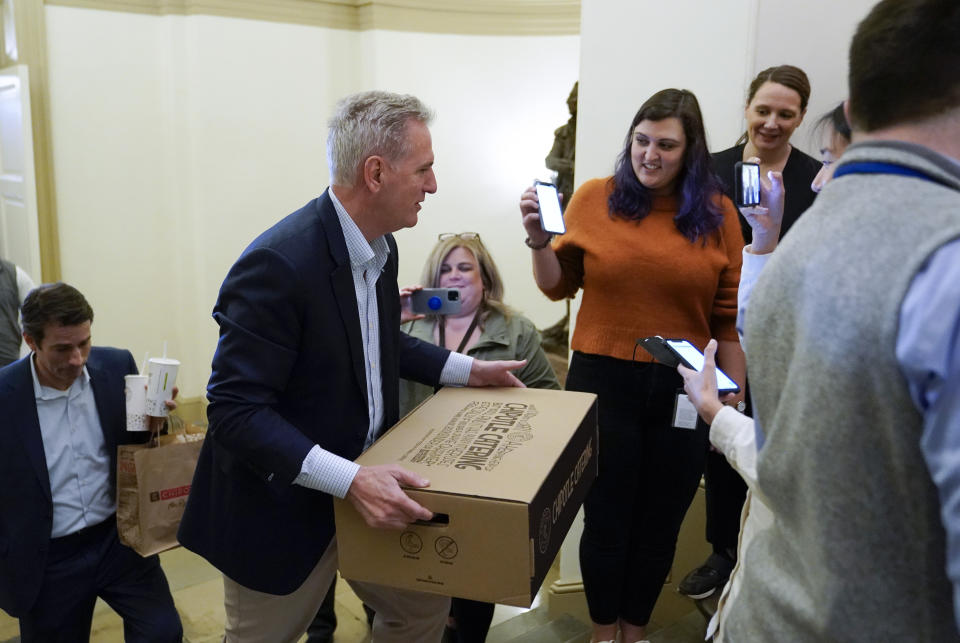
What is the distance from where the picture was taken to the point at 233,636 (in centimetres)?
A: 177

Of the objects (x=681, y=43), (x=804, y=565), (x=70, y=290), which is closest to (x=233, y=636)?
(x=70, y=290)

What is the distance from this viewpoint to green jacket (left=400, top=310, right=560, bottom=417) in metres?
2.53

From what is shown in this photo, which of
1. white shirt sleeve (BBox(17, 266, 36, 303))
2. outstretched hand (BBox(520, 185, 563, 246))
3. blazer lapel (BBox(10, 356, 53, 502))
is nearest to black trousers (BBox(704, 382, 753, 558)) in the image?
outstretched hand (BBox(520, 185, 563, 246))

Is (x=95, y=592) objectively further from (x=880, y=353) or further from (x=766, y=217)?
(x=880, y=353)

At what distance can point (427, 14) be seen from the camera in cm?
555

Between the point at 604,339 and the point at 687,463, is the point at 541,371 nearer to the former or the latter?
the point at 604,339

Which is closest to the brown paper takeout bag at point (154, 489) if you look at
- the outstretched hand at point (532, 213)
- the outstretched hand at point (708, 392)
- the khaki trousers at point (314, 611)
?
the khaki trousers at point (314, 611)

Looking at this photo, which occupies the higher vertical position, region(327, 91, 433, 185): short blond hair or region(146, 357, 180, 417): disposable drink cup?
region(327, 91, 433, 185): short blond hair

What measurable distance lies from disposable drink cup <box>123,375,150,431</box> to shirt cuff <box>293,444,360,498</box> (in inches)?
37.3

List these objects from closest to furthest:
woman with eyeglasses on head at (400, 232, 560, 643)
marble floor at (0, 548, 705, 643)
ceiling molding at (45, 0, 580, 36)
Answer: woman with eyeglasses on head at (400, 232, 560, 643) → marble floor at (0, 548, 705, 643) → ceiling molding at (45, 0, 580, 36)

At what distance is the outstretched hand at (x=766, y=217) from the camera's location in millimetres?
1705

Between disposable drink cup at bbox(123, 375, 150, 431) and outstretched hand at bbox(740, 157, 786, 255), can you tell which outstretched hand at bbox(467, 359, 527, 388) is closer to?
outstretched hand at bbox(740, 157, 786, 255)

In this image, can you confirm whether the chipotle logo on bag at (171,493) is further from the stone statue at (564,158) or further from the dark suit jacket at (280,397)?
the stone statue at (564,158)

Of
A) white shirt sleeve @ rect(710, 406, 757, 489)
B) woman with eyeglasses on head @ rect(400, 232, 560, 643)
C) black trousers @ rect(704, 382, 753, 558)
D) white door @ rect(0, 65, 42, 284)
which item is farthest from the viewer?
white door @ rect(0, 65, 42, 284)
